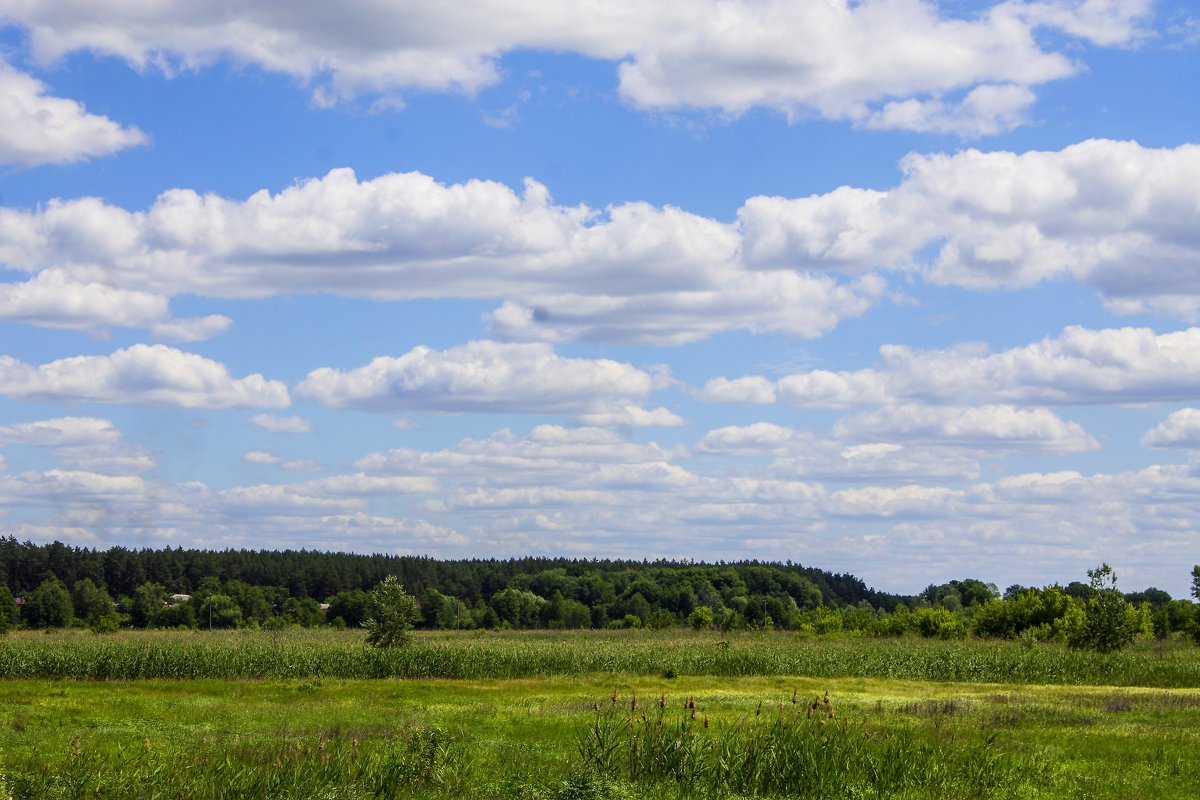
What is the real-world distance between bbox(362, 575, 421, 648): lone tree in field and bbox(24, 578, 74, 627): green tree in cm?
7723

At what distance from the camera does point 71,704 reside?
4056 cm

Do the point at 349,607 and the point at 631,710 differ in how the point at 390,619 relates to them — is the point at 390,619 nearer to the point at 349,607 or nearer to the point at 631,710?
the point at 631,710

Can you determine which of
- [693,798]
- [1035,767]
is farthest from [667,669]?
[693,798]

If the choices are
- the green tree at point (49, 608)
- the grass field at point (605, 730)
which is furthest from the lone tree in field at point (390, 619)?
the green tree at point (49, 608)

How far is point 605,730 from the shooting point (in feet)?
67.2

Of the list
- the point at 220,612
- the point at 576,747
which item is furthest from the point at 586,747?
the point at 220,612

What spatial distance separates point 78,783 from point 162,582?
15869cm

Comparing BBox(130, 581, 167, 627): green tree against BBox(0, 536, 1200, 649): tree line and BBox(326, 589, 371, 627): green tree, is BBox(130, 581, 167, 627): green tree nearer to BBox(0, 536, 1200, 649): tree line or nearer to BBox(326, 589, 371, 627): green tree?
BBox(0, 536, 1200, 649): tree line

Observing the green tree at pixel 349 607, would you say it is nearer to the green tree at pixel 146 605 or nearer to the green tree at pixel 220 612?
the green tree at pixel 220 612

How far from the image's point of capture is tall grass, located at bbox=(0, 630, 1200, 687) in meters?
55.7

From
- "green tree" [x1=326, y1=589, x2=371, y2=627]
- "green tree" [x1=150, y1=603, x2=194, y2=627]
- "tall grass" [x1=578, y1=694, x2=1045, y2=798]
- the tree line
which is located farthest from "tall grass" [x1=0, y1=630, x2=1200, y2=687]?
"green tree" [x1=326, y1=589, x2=371, y2=627]

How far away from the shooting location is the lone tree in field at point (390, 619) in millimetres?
65625

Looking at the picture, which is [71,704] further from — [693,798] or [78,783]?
[693,798]

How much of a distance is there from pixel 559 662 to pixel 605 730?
4149cm
